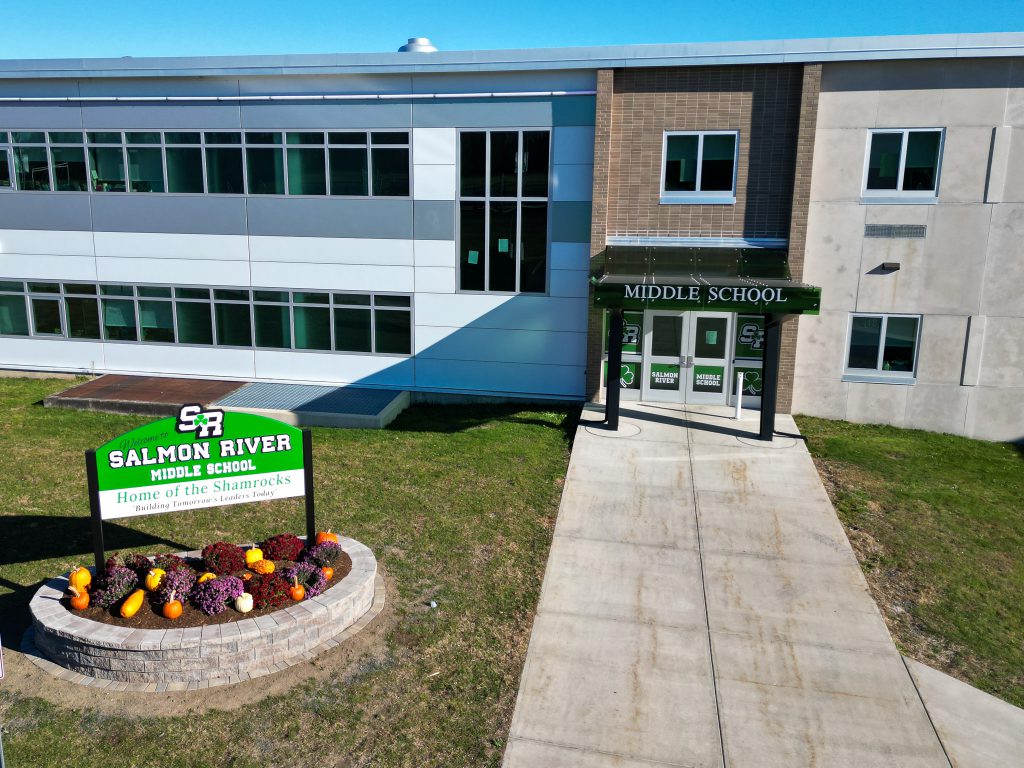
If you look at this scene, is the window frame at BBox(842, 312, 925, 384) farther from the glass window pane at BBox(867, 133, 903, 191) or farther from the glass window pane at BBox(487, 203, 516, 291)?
the glass window pane at BBox(487, 203, 516, 291)

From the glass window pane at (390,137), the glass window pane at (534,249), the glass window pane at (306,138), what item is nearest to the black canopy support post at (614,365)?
the glass window pane at (534,249)

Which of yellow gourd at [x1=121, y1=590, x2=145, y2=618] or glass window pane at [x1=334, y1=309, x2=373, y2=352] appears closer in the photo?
yellow gourd at [x1=121, y1=590, x2=145, y2=618]

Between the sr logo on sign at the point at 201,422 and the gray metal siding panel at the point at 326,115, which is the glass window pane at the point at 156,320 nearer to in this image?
the gray metal siding panel at the point at 326,115

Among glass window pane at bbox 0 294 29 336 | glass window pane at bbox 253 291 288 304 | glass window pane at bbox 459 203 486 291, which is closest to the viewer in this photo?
glass window pane at bbox 459 203 486 291

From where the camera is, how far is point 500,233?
18.0 m

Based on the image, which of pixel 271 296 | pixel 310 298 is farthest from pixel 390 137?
pixel 271 296

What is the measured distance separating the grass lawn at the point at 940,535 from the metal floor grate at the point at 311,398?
9.40m

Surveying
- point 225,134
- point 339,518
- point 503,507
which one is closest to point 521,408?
point 503,507

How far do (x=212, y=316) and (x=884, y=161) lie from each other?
52.3 ft

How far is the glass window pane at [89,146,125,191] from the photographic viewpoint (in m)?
19.4

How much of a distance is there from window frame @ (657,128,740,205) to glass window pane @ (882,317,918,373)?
14.5 feet

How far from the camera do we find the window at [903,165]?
1619 cm

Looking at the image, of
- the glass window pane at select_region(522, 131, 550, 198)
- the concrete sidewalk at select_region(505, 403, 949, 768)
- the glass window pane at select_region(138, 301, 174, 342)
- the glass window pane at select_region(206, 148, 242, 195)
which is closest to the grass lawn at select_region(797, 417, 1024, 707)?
the concrete sidewalk at select_region(505, 403, 949, 768)

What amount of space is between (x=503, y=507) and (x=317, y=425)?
601cm
